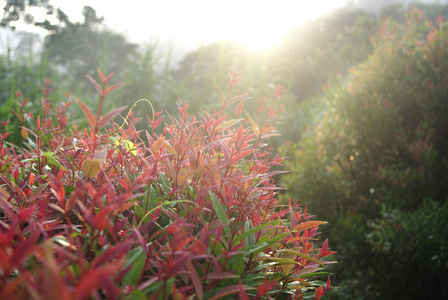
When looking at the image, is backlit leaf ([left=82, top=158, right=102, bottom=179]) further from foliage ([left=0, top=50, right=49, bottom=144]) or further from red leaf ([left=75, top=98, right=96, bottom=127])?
foliage ([left=0, top=50, right=49, bottom=144])

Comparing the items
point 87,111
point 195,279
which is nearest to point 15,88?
point 87,111

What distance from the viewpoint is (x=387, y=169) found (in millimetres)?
3865

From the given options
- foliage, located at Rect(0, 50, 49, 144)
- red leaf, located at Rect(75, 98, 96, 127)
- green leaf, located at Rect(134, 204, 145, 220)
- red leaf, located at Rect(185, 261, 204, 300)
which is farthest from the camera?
foliage, located at Rect(0, 50, 49, 144)

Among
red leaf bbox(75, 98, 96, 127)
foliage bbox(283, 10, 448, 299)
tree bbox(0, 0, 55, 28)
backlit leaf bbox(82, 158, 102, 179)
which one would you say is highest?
tree bbox(0, 0, 55, 28)

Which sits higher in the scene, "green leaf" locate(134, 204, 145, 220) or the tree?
the tree

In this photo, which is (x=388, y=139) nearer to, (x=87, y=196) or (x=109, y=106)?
(x=87, y=196)

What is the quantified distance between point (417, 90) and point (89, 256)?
163 inches

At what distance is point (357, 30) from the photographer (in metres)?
13.7

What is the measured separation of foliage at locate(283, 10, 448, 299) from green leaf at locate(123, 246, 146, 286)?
316 cm

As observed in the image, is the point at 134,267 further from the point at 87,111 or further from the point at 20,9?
the point at 20,9

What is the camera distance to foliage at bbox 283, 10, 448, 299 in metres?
3.34

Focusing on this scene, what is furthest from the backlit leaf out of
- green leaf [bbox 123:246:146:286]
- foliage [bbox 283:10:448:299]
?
foliage [bbox 283:10:448:299]

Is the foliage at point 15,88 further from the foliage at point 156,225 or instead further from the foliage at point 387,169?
the foliage at point 387,169

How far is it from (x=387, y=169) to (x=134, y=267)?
3.69m
